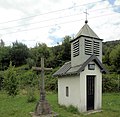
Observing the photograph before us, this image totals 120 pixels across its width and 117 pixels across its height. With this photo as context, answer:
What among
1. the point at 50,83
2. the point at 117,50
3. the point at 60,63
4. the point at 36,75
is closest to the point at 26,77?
the point at 36,75

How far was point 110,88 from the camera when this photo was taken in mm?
24141

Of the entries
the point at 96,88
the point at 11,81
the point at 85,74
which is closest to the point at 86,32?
the point at 85,74

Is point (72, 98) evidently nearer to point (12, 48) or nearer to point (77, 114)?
point (77, 114)

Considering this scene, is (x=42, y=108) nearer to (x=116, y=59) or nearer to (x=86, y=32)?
(x=86, y=32)

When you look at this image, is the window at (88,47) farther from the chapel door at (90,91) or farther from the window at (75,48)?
the chapel door at (90,91)

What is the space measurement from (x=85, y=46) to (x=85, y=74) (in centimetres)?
196

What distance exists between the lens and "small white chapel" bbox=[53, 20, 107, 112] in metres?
13.0

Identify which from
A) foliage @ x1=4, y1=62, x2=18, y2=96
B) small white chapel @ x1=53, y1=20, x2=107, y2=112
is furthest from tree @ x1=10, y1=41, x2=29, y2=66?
small white chapel @ x1=53, y1=20, x2=107, y2=112

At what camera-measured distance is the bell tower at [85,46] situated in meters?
13.5

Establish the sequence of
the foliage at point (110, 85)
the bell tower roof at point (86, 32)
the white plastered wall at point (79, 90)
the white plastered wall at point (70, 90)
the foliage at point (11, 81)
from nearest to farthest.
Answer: the white plastered wall at point (79, 90), the white plastered wall at point (70, 90), the bell tower roof at point (86, 32), the foliage at point (11, 81), the foliage at point (110, 85)

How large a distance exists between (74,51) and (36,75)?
51.1 ft

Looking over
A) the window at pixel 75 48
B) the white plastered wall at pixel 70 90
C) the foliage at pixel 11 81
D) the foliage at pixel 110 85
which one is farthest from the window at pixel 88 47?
the foliage at pixel 110 85

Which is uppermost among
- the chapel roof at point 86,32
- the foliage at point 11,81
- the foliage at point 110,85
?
the chapel roof at point 86,32

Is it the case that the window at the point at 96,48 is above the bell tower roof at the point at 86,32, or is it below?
below
